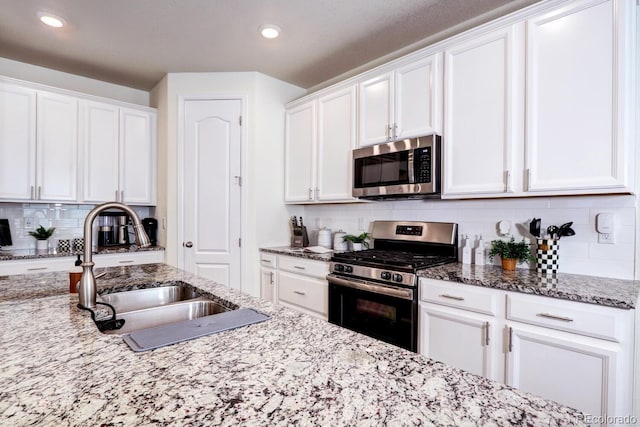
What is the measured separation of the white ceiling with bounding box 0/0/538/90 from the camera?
2.27m

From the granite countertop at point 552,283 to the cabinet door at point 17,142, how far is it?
10.7ft

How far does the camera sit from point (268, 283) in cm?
325

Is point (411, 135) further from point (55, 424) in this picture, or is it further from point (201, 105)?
point (55, 424)

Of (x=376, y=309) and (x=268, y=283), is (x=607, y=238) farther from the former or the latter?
(x=268, y=283)

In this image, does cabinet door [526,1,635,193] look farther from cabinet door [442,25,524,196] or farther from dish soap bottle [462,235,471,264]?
dish soap bottle [462,235,471,264]

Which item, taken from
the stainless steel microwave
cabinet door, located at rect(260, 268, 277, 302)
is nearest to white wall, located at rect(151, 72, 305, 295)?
cabinet door, located at rect(260, 268, 277, 302)

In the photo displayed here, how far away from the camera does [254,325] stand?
0.99m

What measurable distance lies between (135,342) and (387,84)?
235cm

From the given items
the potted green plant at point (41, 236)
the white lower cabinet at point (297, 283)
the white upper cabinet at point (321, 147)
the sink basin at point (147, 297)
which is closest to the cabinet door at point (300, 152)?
the white upper cabinet at point (321, 147)

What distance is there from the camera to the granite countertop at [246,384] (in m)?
0.56

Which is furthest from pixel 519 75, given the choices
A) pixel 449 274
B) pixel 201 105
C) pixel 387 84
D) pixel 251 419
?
pixel 201 105

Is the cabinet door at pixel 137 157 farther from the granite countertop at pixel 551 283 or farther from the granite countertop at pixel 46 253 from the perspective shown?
the granite countertop at pixel 551 283

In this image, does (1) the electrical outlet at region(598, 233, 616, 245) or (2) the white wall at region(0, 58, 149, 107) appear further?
(2) the white wall at region(0, 58, 149, 107)

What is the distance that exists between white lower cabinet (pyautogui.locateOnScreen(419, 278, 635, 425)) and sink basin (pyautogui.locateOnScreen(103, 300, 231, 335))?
1254mm
